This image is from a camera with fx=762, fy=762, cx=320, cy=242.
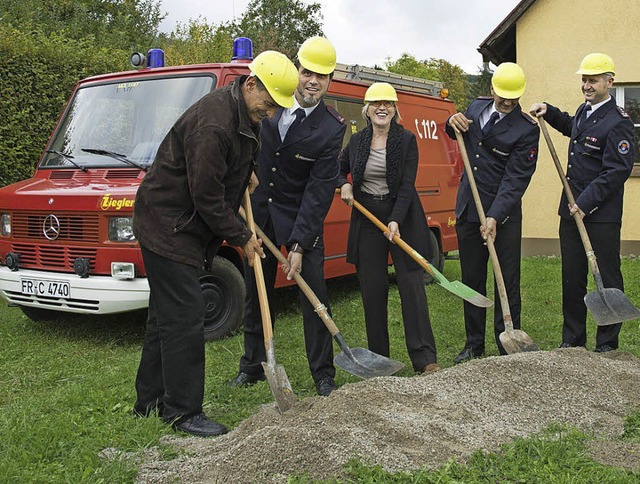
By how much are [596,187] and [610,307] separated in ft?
2.93

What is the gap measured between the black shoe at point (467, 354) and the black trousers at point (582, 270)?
0.75 m

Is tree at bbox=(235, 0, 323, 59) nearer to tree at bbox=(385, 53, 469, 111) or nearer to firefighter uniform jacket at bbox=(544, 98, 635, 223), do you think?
tree at bbox=(385, 53, 469, 111)

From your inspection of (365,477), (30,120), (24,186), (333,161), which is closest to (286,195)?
(333,161)

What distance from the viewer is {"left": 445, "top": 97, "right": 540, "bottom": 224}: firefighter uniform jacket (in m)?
5.73

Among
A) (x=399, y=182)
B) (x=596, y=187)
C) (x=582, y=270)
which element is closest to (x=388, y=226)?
(x=399, y=182)

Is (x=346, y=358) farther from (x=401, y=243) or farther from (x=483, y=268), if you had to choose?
(x=483, y=268)

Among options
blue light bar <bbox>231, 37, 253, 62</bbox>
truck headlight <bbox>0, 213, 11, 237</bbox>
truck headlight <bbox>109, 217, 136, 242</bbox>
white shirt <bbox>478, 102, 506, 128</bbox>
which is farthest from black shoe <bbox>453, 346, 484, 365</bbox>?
truck headlight <bbox>0, 213, 11, 237</bbox>

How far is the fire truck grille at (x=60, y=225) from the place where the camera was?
20.5ft

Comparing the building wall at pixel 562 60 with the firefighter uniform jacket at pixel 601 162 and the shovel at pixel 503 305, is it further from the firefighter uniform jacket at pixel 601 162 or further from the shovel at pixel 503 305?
the shovel at pixel 503 305

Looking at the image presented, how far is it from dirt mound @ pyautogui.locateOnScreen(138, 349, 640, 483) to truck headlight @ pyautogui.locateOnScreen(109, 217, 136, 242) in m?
2.52

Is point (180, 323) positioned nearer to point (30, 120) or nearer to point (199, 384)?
point (199, 384)

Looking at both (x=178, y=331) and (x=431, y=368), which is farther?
(x=431, y=368)

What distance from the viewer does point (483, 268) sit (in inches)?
239

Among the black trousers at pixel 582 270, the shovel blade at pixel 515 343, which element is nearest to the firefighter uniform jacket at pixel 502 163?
the black trousers at pixel 582 270
